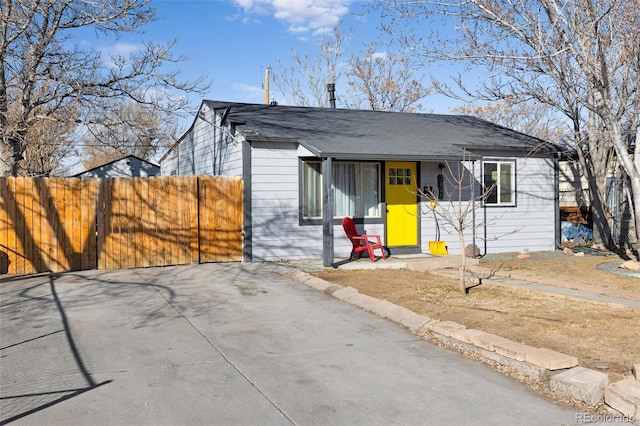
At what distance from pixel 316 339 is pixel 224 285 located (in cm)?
372

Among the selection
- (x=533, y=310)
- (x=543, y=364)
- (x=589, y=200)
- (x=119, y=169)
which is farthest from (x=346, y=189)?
(x=119, y=169)

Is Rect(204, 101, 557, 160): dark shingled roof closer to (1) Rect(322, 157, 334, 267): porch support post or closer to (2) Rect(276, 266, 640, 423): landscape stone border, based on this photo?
(1) Rect(322, 157, 334, 267): porch support post

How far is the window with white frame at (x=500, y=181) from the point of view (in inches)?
549

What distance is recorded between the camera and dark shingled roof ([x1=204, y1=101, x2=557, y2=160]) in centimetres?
1185

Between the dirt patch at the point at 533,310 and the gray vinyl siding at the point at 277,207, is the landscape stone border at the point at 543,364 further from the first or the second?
the gray vinyl siding at the point at 277,207

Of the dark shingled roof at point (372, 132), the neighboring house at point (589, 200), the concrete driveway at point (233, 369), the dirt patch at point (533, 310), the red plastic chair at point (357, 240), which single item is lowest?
the concrete driveway at point (233, 369)

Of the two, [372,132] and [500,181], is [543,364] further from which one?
[500,181]

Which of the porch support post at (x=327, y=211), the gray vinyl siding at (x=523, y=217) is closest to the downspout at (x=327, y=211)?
the porch support post at (x=327, y=211)

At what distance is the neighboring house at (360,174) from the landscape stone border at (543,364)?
4.92m

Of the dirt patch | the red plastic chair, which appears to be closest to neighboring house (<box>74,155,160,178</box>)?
the red plastic chair

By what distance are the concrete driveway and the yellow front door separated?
17.1 feet

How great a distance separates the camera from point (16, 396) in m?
4.30

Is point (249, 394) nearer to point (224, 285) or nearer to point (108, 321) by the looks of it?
point (108, 321)

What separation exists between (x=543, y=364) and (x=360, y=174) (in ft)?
28.1
